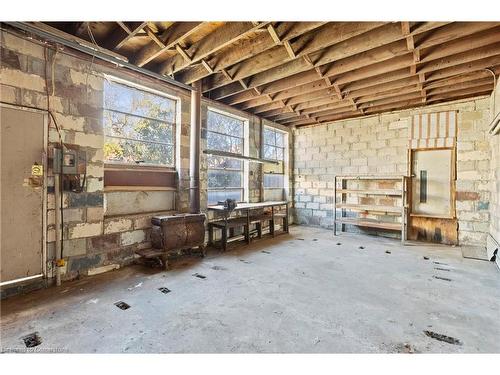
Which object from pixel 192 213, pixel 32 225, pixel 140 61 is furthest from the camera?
pixel 192 213

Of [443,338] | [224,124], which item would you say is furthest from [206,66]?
[443,338]

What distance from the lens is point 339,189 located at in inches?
250

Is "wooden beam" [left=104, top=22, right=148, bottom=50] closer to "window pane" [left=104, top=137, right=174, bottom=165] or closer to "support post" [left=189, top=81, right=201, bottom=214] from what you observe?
"window pane" [left=104, top=137, right=174, bottom=165]

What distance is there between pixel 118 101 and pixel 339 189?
520 centimetres

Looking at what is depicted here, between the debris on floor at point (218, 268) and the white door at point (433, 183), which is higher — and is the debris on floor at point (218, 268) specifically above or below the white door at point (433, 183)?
below

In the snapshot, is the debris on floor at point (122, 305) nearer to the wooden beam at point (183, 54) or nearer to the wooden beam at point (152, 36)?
the wooden beam at point (152, 36)

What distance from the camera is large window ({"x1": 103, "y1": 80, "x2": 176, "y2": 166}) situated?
3.61m

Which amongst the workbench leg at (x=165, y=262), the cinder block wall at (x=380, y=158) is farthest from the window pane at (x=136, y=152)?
the cinder block wall at (x=380, y=158)

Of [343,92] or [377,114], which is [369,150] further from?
[343,92]

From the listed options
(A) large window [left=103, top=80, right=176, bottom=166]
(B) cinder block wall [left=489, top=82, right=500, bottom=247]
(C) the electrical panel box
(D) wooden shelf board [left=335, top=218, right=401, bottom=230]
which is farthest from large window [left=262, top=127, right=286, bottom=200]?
(B) cinder block wall [left=489, top=82, right=500, bottom=247]

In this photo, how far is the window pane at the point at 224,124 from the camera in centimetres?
524

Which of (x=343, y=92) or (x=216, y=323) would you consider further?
(x=343, y=92)

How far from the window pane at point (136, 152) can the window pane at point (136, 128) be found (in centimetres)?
9

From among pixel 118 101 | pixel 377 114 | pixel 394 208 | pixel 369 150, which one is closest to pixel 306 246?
pixel 394 208
